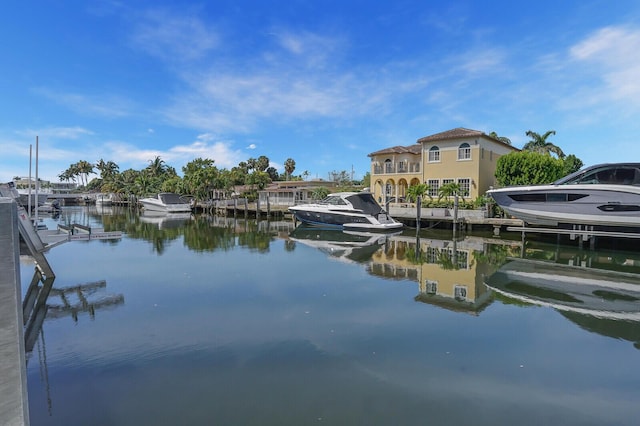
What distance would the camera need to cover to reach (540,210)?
16672 mm

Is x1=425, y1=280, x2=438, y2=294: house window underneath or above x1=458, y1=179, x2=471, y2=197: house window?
underneath

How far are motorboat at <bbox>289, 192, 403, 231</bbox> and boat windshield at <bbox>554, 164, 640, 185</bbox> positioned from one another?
34.6 feet

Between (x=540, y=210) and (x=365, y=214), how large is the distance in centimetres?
1017

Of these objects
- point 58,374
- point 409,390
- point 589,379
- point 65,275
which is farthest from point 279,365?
point 65,275

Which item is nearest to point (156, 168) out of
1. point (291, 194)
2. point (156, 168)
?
point (156, 168)

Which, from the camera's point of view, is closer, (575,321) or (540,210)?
(575,321)

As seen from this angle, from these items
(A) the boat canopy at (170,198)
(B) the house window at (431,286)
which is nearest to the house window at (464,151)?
(B) the house window at (431,286)

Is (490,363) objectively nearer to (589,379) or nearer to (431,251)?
(589,379)

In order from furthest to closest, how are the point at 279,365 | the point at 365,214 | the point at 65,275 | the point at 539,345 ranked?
the point at 365,214, the point at 65,275, the point at 539,345, the point at 279,365

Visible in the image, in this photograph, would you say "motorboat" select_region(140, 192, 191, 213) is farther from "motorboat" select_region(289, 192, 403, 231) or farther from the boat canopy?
"motorboat" select_region(289, 192, 403, 231)

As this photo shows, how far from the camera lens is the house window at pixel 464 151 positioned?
28.1 metres

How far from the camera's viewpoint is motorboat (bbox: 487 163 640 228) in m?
14.8

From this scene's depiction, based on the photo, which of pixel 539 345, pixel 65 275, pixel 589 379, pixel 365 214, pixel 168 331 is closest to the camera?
pixel 589 379

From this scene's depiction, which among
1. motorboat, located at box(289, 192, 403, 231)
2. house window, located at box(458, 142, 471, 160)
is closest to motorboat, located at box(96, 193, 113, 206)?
motorboat, located at box(289, 192, 403, 231)
